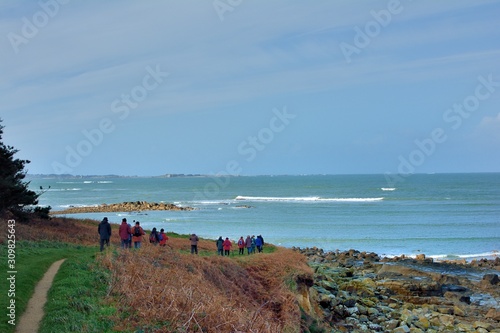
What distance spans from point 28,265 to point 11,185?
1634 centimetres

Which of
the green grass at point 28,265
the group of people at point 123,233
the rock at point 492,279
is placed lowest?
the rock at point 492,279

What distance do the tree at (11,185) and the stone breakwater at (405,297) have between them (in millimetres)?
18496

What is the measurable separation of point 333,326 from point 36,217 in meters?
22.2

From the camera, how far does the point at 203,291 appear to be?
564 inches

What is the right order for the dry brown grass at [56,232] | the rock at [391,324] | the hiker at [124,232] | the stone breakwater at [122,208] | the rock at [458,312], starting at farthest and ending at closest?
the stone breakwater at [122,208], the dry brown grass at [56,232], the rock at [458,312], the hiker at [124,232], the rock at [391,324]

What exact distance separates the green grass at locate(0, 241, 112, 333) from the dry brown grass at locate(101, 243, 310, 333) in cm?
181

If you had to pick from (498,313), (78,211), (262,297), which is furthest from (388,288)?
(78,211)

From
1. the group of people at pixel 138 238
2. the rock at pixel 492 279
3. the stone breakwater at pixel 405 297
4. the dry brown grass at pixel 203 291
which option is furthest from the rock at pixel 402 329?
the rock at pixel 492 279

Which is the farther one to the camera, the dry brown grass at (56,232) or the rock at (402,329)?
the dry brown grass at (56,232)

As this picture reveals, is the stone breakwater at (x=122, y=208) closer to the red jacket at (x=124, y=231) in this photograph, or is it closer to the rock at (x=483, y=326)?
the red jacket at (x=124, y=231)

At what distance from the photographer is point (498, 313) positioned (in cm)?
2347

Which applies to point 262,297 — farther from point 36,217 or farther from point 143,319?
point 36,217

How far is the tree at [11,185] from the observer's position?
1227 inches

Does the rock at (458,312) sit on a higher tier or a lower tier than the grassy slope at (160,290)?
lower
